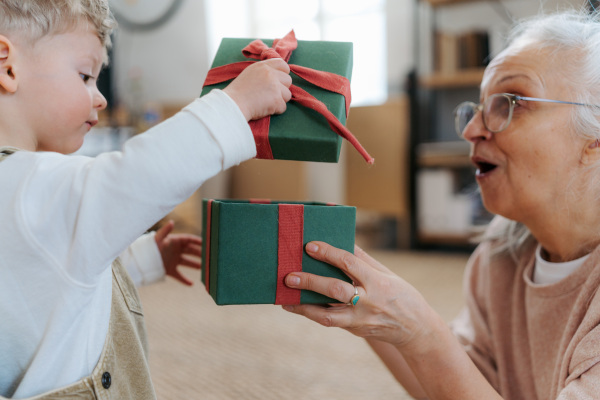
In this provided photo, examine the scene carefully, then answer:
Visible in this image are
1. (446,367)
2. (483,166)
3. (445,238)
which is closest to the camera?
(446,367)

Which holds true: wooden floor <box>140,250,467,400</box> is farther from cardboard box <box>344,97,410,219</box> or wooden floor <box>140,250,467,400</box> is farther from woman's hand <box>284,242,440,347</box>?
cardboard box <box>344,97,410,219</box>

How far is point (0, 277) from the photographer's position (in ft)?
1.66

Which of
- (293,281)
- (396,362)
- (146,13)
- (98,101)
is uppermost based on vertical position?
(146,13)

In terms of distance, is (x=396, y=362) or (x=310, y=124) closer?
(x=310, y=124)

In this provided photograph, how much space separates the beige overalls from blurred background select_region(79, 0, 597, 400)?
0.39 meters

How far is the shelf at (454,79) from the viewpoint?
2.54 metres

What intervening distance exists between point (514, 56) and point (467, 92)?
2120mm

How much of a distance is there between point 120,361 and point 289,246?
0.24 meters

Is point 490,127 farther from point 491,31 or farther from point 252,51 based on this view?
point 491,31

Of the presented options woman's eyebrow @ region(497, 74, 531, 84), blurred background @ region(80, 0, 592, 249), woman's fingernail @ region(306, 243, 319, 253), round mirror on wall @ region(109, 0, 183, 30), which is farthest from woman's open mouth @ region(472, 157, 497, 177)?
round mirror on wall @ region(109, 0, 183, 30)

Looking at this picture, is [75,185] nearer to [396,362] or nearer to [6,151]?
[6,151]

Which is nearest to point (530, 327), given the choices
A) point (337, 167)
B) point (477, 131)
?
point (477, 131)

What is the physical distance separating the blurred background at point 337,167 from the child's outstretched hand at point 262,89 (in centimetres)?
17

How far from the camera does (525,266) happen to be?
906 millimetres
